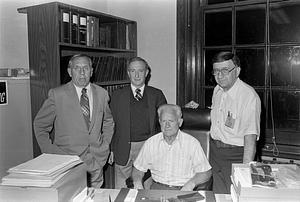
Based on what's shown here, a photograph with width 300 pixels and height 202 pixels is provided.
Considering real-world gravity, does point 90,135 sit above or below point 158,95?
below

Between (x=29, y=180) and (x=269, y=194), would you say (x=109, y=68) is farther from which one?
(x=269, y=194)

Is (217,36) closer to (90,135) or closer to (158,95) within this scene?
(158,95)

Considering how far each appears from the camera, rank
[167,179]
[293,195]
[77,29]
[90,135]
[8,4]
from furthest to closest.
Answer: [77,29], [8,4], [90,135], [167,179], [293,195]

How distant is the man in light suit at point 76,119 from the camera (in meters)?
2.37

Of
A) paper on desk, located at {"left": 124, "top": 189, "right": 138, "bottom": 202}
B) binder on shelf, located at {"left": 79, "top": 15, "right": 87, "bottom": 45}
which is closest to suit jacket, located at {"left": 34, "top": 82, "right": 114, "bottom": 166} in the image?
binder on shelf, located at {"left": 79, "top": 15, "right": 87, "bottom": 45}

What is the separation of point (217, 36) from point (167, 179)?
171 cm

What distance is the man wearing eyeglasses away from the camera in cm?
201

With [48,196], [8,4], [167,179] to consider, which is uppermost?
[8,4]

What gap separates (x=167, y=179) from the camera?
2.15 m

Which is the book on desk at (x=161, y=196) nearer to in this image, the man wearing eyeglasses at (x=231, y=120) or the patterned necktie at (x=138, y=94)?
the man wearing eyeglasses at (x=231, y=120)

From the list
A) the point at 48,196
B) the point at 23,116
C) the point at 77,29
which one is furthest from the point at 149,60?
the point at 48,196

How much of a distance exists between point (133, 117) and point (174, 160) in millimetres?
660

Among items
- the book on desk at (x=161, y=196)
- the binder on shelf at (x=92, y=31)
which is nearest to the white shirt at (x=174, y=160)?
the book on desk at (x=161, y=196)

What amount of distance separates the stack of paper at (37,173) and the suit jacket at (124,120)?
1.33m
